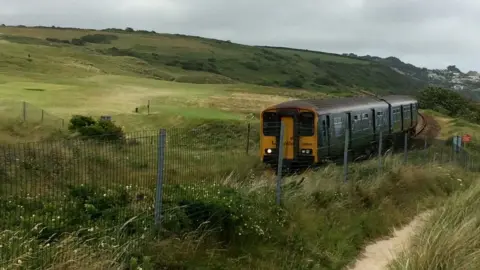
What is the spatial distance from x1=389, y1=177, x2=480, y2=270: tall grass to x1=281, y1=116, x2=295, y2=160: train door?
9.46 meters

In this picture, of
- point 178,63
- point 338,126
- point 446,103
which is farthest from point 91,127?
point 178,63

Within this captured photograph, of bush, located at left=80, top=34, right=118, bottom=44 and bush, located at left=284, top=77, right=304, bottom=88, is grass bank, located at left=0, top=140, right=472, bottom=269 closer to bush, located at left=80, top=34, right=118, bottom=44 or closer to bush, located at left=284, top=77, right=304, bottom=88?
bush, located at left=284, top=77, right=304, bottom=88

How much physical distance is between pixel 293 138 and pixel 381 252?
9431mm

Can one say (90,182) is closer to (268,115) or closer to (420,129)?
(268,115)

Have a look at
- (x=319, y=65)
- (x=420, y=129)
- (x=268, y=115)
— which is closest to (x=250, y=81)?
(x=319, y=65)

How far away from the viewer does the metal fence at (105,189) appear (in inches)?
270

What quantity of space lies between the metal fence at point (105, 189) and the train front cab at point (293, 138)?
21.6ft

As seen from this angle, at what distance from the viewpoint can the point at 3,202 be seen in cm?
747

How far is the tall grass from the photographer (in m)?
7.68

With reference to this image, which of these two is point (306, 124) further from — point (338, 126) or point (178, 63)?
point (178, 63)

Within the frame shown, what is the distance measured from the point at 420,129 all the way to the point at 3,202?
104 ft

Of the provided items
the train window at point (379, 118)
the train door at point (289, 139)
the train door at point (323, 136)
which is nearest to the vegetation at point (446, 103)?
the train window at point (379, 118)

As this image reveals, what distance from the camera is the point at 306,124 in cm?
1941

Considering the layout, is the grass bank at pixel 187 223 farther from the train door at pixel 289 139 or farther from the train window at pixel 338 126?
the train window at pixel 338 126
